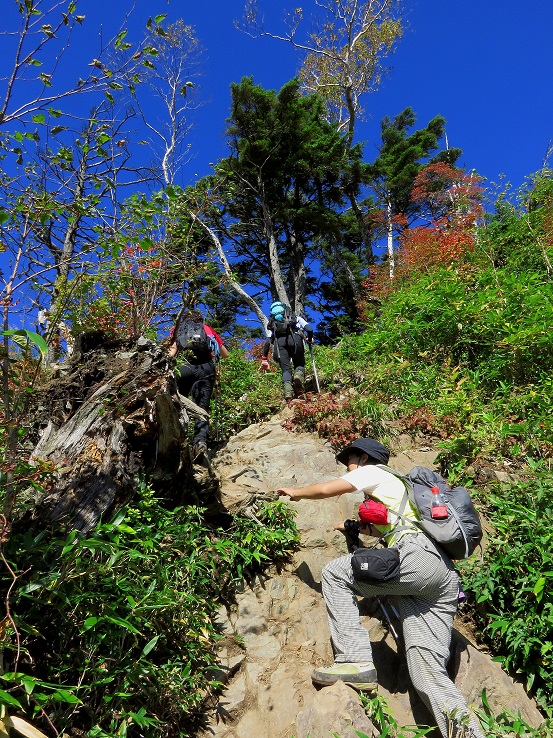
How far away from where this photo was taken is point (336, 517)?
4996 mm

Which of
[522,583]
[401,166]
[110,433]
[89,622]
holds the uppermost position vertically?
[401,166]

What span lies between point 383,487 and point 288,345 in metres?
5.57

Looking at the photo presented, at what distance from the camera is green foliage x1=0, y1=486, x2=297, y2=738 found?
264cm

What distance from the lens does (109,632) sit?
115 inches

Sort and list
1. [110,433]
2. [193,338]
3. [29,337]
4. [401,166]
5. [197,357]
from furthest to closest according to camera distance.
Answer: [401,166] < [197,357] < [193,338] < [110,433] < [29,337]

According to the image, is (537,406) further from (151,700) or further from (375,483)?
(151,700)

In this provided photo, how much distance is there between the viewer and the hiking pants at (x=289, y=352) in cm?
865

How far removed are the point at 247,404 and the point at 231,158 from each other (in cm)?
1423

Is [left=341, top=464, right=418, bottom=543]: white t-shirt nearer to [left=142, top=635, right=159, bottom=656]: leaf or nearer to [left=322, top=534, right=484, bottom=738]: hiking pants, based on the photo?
[left=322, top=534, right=484, bottom=738]: hiking pants

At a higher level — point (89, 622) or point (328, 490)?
point (328, 490)

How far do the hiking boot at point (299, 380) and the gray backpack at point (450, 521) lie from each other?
17.1 ft

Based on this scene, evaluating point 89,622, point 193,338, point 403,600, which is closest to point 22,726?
point 89,622

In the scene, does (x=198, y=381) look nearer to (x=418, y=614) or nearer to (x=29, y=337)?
(x=418, y=614)

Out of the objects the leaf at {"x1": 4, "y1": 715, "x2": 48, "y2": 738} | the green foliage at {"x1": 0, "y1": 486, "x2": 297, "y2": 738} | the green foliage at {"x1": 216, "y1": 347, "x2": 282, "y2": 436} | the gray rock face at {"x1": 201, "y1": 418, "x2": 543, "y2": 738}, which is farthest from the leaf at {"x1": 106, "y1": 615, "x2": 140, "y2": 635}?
the green foliage at {"x1": 216, "y1": 347, "x2": 282, "y2": 436}
